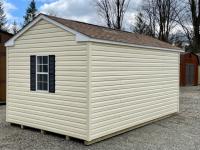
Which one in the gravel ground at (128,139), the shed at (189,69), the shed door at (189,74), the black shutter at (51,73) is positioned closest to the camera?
the gravel ground at (128,139)

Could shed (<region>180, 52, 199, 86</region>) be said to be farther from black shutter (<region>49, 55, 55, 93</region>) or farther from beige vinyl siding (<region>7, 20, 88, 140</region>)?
black shutter (<region>49, 55, 55, 93</region>)

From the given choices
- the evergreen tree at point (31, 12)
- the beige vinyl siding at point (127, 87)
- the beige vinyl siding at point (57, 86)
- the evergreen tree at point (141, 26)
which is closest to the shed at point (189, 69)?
the evergreen tree at point (141, 26)

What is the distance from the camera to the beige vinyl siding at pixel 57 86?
708 cm

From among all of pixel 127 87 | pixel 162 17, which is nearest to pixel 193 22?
pixel 162 17

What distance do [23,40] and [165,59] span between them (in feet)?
15.8

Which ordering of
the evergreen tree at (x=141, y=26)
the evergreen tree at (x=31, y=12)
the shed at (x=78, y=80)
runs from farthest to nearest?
1. the evergreen tree at (x=31, y=12)
2. the evergreen tree at (x=141, y=26)
3. the shed at (x=78, y=80)

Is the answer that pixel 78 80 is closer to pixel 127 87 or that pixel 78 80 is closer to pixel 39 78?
pixel 39 78

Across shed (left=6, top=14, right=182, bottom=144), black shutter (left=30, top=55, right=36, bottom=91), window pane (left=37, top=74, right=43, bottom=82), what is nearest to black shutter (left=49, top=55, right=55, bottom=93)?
shed (left=6, top=14, right=182, bottom=144)

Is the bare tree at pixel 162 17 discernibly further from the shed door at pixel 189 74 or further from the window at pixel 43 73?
the window at pixel 43 73

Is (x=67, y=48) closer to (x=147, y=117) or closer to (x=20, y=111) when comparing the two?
(x=20, y=111)

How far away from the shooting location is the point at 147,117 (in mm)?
9234

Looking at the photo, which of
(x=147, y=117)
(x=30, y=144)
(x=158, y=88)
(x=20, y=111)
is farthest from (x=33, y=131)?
(x=158, y=88)

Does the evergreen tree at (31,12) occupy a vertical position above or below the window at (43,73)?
above

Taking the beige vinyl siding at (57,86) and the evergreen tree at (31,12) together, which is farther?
the evergreen tree at (31,12)
